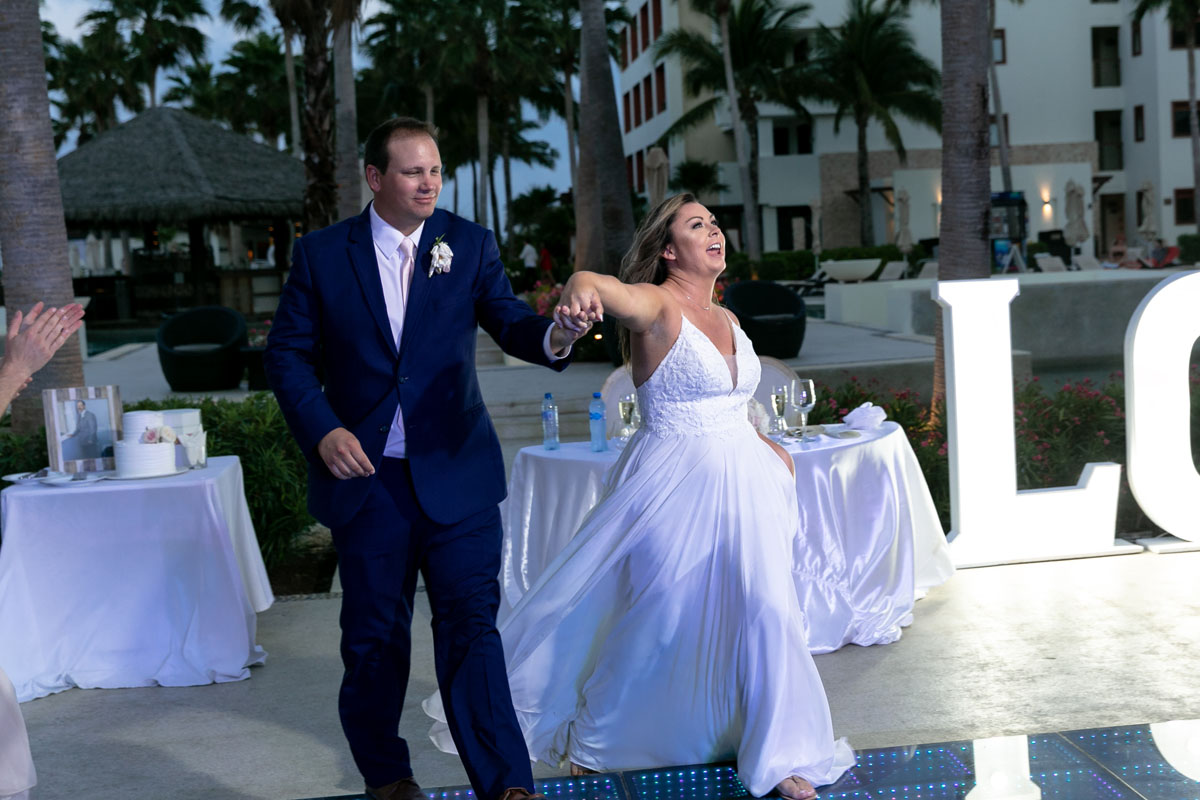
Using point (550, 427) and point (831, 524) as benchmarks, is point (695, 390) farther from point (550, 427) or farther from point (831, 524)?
point (550, 427)

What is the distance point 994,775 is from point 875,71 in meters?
40.1

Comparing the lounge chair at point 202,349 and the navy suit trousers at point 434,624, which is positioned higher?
the lounge chair at point 202,349

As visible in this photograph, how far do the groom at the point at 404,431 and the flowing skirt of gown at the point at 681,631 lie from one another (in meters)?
0.59

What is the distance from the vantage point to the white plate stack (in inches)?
219

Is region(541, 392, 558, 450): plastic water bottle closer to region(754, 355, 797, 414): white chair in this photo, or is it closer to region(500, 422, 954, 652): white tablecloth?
region(500, 422, 954, 652): white tablecloth

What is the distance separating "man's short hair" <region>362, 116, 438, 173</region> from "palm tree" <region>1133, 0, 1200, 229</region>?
41788 mm

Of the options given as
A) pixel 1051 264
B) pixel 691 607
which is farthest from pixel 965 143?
pixel 1051 264

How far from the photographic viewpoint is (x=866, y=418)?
6012 mm

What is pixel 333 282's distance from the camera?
3.49 m

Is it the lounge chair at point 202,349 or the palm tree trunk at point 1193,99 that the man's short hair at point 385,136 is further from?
the palm tree trunk at point 1193,99

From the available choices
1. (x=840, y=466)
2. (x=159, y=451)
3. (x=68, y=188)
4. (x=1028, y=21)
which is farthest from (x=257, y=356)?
(x=1028, y=21)

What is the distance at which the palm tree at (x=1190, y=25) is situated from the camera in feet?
134

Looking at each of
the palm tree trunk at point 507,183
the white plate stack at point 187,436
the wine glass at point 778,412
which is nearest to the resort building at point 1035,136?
the palm tree trunk at point 507,183

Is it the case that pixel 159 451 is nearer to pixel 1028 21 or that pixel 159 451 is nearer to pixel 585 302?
pixel 585 302
